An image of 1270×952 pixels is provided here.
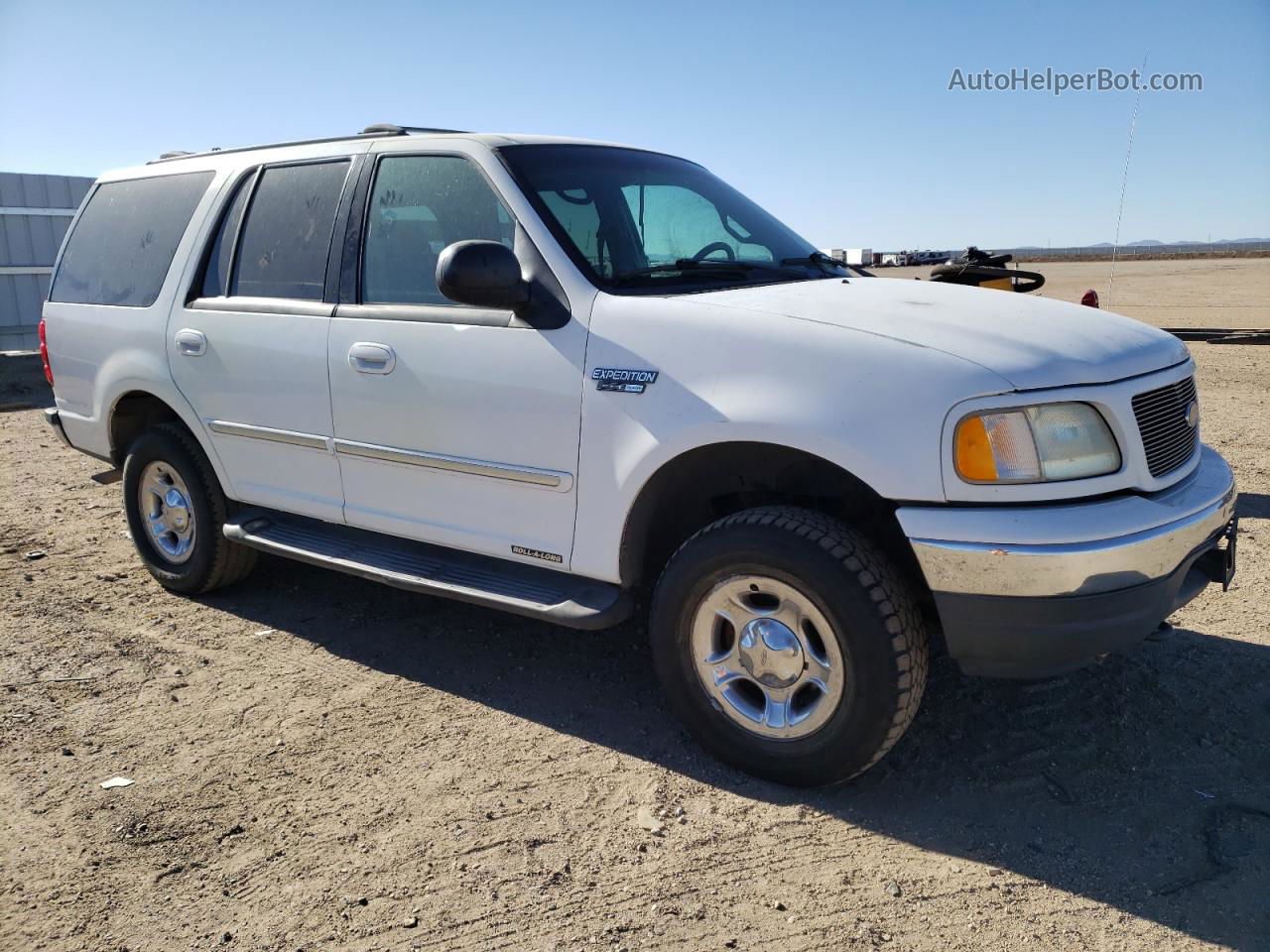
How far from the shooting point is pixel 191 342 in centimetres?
448

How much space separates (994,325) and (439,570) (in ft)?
7.00

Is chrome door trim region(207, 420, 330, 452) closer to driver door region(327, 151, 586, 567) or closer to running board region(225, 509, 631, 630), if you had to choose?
driver door region(327, 151, 586, 567)

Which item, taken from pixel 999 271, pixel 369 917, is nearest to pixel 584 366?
pixel 369 917

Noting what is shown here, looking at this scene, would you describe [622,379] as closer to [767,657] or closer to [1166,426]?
[767,657]

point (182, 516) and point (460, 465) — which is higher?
point (460, 465)

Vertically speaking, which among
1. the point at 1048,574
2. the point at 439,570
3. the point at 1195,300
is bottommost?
the point at 439,570

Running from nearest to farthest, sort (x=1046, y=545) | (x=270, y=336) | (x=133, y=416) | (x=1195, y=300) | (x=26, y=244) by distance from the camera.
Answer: (x=1046, y=545) < (x=270, y=336) < (x=133, y=416) < (x=26, y=244) < (x=1195, y=300)

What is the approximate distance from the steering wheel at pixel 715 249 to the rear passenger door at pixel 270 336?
4.81 ft

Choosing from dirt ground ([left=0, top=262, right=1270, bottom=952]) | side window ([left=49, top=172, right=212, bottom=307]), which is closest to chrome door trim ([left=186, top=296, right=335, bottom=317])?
side window ([left=49, top=172, right=212, bottom=307])

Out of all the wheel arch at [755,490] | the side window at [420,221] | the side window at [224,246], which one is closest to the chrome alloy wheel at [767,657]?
the wheel arch at [755,490]

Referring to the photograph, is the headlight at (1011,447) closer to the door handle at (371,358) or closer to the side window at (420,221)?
the side window at (420,221)

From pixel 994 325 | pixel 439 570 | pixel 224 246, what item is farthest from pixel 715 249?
pixel 224 246

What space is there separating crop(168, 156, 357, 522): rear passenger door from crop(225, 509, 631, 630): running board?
0.45 feet

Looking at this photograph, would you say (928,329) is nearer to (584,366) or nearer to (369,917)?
(584,366)
